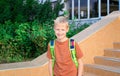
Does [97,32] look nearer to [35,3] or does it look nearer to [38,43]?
[38,43]

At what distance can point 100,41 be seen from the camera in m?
8.81

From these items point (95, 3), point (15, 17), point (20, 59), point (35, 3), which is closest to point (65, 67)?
point (20, 59)

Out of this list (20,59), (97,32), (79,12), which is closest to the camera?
(97,32)

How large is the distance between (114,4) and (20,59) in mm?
→ 6887

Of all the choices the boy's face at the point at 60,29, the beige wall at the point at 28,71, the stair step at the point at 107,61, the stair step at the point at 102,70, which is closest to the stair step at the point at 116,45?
the stair step at the point at 107,61

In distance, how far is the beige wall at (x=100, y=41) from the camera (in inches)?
334

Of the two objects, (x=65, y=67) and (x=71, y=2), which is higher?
(x=71, y=2)

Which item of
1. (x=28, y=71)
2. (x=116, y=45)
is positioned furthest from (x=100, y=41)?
(x=28, y=71)

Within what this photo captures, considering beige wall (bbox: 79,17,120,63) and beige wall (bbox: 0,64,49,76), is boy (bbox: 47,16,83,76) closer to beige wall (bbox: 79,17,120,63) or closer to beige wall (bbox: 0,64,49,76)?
beige wall (bbox: 0,64,49,76)

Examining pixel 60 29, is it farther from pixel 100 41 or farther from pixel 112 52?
pixel 100 41

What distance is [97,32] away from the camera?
28.8 ft

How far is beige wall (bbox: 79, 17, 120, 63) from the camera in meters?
8.49

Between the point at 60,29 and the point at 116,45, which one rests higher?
the point at 60,29

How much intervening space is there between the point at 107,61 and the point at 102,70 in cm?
60
